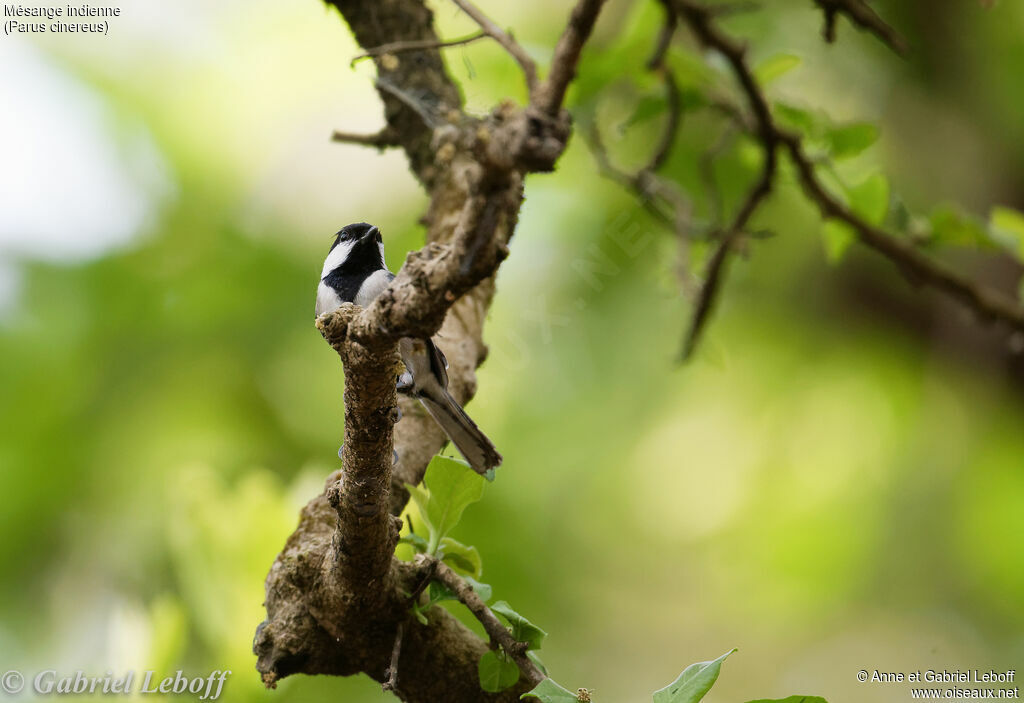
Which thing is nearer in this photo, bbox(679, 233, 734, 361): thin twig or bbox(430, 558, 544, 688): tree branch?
bbox(430, 558, 544, 688): tree branch

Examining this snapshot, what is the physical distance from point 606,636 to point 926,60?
324 cm

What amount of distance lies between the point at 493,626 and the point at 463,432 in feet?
1.67

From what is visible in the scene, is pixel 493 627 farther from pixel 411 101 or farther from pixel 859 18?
pixel 859 18

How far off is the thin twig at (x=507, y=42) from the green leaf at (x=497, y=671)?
0.91 meters

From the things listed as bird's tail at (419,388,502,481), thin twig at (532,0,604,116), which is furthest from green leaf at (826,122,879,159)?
thin twig at (532,0,604,116)

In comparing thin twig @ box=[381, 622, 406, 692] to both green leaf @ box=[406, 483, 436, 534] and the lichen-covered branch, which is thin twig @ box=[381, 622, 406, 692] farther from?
green leaf @ box=[406, 483, 436, 534]

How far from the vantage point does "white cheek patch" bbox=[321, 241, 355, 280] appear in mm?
2350

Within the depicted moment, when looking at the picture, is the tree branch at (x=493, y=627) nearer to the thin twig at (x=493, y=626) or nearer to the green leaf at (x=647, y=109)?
the thin twig at (x=493, y=626)

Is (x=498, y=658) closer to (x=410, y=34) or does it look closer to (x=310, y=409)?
(x=410, y=34)

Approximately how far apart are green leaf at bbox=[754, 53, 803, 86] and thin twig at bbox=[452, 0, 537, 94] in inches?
58.5

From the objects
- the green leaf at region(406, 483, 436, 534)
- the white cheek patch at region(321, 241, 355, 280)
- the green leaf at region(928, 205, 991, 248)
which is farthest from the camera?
the green leaf at region(928, 205, 991, 248)

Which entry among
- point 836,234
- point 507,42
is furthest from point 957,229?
point 507,42

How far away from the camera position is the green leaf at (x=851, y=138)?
7.84 feet

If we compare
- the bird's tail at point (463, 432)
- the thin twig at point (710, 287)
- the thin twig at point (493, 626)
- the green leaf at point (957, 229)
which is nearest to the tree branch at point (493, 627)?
the thin twig at point (493, 626)
